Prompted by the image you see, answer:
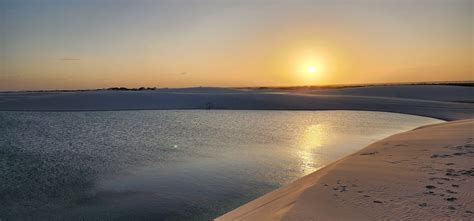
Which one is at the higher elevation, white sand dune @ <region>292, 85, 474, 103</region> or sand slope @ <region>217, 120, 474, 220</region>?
white sand dune @ <region>292, 85, 474, 103</region>

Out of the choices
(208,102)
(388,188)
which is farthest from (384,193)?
(208,102)

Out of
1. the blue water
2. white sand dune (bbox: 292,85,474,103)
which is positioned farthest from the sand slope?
white sand dune (bbox: 292,85,474,103)

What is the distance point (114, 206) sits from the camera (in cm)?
556

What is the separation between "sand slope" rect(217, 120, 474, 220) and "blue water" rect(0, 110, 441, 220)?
1.15 meters

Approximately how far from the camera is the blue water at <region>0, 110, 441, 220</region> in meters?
5.48

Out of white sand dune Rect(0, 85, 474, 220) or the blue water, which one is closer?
white sand dune Rect(0, 85, 474, 220)

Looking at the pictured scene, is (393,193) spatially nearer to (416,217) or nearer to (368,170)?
(416,217)

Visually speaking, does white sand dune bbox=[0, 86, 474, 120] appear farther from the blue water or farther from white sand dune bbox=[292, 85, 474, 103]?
the blue water

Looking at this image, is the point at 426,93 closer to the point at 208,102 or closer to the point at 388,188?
the point at 208,102

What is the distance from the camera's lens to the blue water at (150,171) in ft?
18.0

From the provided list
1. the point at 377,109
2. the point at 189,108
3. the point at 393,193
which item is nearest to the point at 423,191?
the point at 393,193

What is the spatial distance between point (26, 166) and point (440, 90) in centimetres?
4557

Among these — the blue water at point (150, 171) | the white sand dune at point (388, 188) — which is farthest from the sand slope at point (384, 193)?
the blue water at point (150, 171)

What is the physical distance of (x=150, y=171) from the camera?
7.91 m
